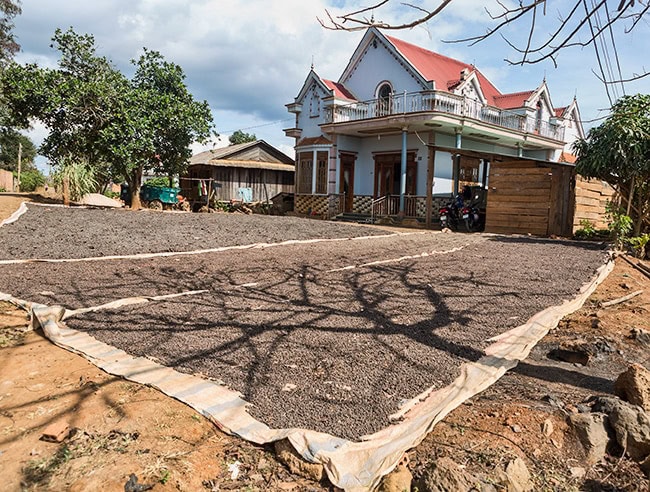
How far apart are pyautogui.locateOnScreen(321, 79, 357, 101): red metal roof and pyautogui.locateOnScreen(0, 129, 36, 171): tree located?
83.1 ft

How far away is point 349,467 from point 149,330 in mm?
2149

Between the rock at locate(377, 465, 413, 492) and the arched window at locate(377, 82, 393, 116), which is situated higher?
the arched window at locate(377, 82, 393, 116)

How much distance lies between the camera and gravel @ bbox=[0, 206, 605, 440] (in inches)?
102

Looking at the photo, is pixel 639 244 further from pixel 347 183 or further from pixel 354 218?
pixel 347 183

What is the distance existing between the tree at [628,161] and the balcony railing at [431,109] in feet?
20.1

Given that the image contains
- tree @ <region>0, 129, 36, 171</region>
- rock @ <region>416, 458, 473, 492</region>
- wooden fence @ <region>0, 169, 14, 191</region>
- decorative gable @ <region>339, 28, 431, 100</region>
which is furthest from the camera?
tree @ <region>0, 129, 36, 171</region>

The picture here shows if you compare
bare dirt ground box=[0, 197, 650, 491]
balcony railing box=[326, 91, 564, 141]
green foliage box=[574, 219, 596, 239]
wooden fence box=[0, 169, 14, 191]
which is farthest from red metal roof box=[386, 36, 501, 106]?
wooden fence box=[0, 169, 14, 191]

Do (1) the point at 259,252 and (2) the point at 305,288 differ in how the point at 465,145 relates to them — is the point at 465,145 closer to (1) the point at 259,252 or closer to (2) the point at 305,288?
(1) the point at 259,252

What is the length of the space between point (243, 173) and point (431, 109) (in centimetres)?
1184

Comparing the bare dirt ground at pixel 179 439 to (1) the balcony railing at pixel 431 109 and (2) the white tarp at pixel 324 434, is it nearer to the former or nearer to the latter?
(2) the white tarp at pixel 324 434

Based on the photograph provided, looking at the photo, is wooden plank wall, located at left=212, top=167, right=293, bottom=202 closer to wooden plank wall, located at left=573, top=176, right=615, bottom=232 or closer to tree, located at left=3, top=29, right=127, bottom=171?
tree, located at left=3, top=29, right=127, bottom=171

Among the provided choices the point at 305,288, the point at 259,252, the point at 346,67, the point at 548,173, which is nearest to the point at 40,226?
the point at 259,252

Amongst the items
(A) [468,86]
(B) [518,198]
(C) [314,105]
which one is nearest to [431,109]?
(A) [468,86]

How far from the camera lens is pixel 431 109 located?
53.2 feet
